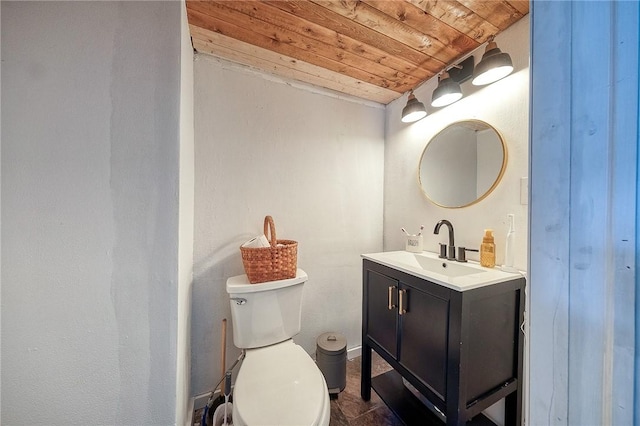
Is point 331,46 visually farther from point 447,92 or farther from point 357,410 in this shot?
point 357,410

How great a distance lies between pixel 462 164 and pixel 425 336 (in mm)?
979

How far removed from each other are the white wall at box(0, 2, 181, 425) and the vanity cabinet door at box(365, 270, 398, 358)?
98 centimetres

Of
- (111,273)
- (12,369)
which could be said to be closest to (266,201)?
(111,273)

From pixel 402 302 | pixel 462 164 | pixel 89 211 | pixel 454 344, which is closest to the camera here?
pixel 89 211

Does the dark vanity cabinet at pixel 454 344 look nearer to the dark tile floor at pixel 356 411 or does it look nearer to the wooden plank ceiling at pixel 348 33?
the dark tile floor at pixel 356 411

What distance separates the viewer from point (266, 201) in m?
1.55

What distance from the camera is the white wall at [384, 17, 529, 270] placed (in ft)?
3.72

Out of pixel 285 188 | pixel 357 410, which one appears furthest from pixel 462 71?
pixel 357 410

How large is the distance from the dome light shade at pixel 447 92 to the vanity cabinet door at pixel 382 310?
1065 millimetres

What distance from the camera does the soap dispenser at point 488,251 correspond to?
3.87ft

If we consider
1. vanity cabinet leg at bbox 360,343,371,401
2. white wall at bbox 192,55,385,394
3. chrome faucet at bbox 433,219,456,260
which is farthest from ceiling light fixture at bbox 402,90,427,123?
vanity cabinet leg at bbox 360,343,371,401

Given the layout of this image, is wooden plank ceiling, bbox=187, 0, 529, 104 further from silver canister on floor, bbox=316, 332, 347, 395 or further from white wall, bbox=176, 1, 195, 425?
silver canister on floor, bbox=316, 332, 347, 395

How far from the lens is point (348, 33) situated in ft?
3.92

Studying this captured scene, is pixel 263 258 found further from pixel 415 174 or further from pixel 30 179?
pixel 415 174
